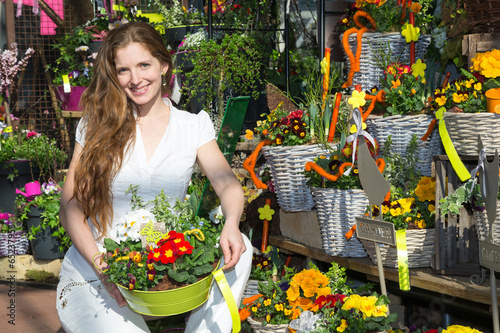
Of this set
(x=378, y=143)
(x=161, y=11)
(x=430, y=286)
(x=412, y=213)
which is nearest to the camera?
(x=430, y=286)

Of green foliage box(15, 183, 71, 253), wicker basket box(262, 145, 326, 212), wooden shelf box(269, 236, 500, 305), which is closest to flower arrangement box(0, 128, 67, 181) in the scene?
green foliage box(15, 183, 71, 253)

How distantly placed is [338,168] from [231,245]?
799 millimetres

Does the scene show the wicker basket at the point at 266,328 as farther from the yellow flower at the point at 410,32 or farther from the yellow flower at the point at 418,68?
the yellow flower at the point at 410,32

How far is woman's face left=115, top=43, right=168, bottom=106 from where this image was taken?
88.1 inches

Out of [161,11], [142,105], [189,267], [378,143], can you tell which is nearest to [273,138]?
[378,143]

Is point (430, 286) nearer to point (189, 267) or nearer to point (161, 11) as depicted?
point (189, 267)

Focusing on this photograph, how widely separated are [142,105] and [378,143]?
1.04m

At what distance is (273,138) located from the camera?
2.90 m

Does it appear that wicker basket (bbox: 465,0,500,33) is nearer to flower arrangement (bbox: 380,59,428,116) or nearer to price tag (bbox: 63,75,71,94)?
flower arrangement (bbox: 380,59,428,116)

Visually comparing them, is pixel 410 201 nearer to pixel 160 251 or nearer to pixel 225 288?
pixel 225 288

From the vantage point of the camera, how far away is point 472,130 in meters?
2.11

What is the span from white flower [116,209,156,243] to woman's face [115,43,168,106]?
1.63ft

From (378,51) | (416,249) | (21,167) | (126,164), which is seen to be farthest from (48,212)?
(416,249)

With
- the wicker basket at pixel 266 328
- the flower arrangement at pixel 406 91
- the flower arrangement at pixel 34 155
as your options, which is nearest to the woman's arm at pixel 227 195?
the wicker basket at pixel 266 328
